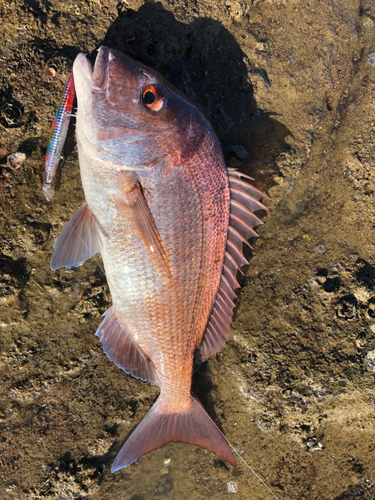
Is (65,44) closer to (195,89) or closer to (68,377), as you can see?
(195,89)

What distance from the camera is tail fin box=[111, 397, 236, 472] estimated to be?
2.51 meters

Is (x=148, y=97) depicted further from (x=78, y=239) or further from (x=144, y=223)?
(x=78, y=239)

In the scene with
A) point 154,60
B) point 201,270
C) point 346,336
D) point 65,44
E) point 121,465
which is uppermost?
point 154,60

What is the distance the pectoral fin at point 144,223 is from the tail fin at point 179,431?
1.31 meters

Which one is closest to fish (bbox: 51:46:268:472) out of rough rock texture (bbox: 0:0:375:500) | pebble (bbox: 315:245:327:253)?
rough rock texture (bbox: 0:0:375:500)

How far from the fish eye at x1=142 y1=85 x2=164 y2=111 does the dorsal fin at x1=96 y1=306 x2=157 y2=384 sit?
1.57 m

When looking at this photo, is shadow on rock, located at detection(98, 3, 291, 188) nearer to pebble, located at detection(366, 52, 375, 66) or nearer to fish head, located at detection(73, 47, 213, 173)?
fish head, located at detection(73, 47, 213, 173)

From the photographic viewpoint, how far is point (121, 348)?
8.20 ft

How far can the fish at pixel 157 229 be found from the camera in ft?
6.27

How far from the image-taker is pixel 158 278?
215cm

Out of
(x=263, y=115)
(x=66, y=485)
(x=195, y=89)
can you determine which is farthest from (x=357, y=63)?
(x=66, y=485)

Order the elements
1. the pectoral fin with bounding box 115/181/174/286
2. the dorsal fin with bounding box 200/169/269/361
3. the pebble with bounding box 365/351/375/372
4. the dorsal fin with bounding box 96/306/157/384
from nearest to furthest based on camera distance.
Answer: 1. the pectoral fin with bounding box 115/181/174/286
2. the dorsal fin with bounding box 200/169/269/361
3. the dorsal fin with bounding box 96/306/157/384
4. the pebble with bounding box 365/351/375/372

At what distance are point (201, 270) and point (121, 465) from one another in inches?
68.0

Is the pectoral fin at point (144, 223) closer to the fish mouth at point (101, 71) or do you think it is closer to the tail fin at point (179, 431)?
the fish mouth at point (101, 71)
